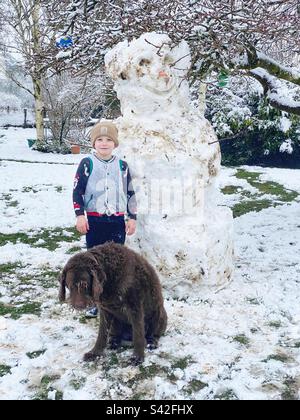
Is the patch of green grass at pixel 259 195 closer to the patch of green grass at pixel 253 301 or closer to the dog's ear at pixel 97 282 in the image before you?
the patch of green grass at pixel 253 301

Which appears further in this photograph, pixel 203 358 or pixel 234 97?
pixel 234 97

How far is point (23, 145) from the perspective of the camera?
19734mm

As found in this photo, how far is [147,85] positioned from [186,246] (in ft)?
5.68

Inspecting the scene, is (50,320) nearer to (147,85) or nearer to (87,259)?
(87,259)

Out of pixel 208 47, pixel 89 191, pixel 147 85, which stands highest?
pixel 208 47

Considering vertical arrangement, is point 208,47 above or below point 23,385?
above

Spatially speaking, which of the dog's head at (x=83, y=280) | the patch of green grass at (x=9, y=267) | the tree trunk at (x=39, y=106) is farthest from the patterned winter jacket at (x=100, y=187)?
the tree trunk at (x=39, y=106)

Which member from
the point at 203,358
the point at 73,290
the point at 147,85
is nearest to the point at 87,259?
the point at 73,290

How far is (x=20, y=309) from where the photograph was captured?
4.52m

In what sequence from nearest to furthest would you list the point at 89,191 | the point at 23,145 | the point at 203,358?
the point at 203,358 < the point at 89,191 < the point at 23,145

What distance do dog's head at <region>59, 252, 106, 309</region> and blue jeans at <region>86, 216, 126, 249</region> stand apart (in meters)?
1.13

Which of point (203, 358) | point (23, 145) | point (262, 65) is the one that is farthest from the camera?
point (23, 145)

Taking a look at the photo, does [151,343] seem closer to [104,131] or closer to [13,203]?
[104,131]

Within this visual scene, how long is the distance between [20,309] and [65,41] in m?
3.23
